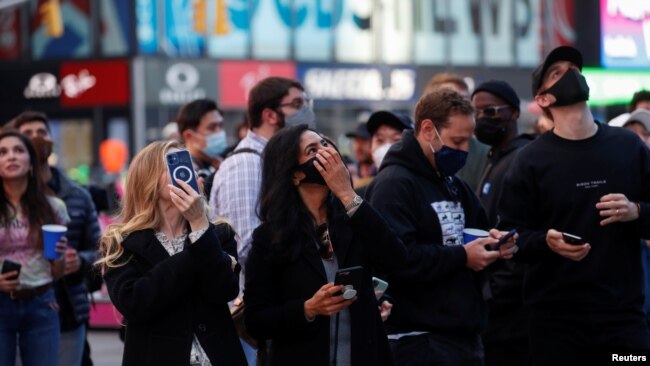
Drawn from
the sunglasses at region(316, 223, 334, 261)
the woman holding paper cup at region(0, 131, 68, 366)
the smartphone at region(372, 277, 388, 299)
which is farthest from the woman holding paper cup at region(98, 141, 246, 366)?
the woman holding paper cup at region(0, 131, 68, 366)

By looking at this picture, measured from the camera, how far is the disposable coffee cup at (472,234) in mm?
6273

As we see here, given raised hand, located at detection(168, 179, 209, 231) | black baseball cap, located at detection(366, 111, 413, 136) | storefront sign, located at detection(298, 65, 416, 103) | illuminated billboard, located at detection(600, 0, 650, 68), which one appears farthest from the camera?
storefront sign, located at detection(298, 65, 416, 103)

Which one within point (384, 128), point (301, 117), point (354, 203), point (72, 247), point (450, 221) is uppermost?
point (301, 117)

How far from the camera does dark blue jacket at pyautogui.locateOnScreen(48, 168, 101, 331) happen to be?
28.2 ft

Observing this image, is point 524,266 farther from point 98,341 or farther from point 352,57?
point 352,57

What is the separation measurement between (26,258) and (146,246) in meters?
2.73

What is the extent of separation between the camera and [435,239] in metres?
6.36

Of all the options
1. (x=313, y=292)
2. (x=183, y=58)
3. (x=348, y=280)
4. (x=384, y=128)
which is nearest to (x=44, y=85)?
(x=183, y=58)

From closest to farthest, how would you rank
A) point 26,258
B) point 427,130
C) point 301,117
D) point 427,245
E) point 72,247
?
point 427,245
point 427,130
point 301,117
point 26,258
point 72,247

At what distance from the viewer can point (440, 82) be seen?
31.9ft

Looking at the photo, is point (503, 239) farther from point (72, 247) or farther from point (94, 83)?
point (94, 83)

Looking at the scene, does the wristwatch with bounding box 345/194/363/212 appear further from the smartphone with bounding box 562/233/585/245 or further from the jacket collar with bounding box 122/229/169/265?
the smartphone with bounding box 562/233/585/245

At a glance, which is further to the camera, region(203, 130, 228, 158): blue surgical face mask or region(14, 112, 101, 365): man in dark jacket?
region(203, 130, 228, 158): blue surgical face mask

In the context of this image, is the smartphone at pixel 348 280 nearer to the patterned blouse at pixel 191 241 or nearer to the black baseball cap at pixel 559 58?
the patterned blouse at pixel 191 241
